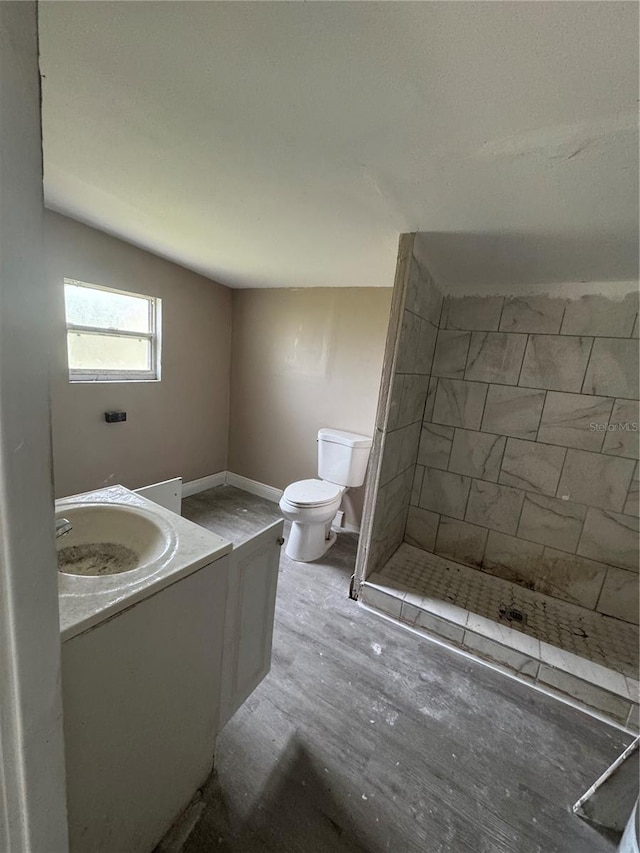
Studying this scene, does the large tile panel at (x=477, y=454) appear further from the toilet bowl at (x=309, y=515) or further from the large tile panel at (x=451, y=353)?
the toilet bowl at (x=309, y=515)

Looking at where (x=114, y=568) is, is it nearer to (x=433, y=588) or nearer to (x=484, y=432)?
(x=433, y=588)

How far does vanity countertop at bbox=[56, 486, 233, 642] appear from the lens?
0.65 meters

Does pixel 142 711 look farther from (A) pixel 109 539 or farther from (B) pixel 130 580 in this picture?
(A) pixel 109 539

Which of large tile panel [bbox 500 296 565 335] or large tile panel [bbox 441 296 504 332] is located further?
large tile panel [bbox 441 296 504 332]

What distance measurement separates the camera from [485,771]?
3.98 ft

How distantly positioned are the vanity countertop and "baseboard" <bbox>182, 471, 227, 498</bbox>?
2080 millimetres

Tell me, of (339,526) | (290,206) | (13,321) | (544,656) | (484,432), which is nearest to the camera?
(13,321)

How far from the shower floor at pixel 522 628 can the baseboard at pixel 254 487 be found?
4.35ft

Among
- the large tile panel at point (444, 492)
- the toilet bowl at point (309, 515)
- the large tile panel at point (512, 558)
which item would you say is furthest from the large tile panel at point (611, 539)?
the toilet bowl at point (309, 515)

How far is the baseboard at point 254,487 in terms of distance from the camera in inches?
126

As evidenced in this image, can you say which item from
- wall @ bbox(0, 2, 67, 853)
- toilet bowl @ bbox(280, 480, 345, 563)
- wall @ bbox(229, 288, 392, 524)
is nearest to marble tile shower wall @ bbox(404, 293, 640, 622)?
wall @ bbox(229, 288, 392, 524)

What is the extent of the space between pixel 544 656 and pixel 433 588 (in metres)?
0.58

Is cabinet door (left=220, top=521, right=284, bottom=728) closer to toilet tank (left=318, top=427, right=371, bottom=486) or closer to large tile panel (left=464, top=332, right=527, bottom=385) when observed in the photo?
toilet tank (left=318, top=427, right=371, bottom=486)

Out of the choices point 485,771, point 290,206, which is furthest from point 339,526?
point 290,206
